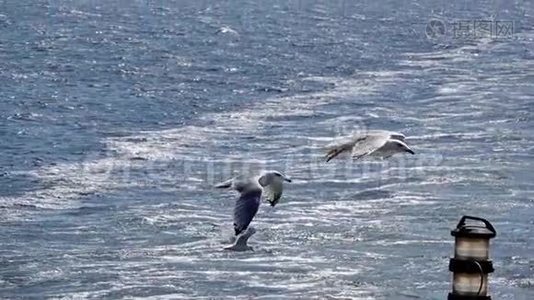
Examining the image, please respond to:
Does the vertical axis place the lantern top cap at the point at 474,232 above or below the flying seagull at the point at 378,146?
above

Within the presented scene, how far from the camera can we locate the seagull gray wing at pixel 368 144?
20688 millimetres

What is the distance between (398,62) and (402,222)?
3483cm

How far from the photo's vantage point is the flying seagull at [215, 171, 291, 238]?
18.2m

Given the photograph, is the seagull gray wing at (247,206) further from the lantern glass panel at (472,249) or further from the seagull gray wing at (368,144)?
the lantern glass panel at (472,249)

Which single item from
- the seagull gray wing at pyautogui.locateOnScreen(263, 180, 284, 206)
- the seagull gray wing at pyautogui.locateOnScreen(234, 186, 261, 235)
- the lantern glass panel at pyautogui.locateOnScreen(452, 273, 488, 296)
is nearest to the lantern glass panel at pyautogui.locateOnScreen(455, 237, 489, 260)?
Answer: the lantern glass panel at pyautogui.locateOnScreen(452, 273, 488, 296)

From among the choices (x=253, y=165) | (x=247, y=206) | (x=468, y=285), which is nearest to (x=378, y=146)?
(x=247, y=206)

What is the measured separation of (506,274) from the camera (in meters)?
20.4

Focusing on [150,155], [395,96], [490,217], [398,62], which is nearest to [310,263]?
[490,217]

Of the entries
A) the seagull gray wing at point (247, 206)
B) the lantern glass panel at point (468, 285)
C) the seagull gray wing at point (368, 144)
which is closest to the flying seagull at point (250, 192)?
the seagull gray wing at point (247, 206)

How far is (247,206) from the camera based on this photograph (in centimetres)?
1811

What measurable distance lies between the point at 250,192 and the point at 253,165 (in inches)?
462

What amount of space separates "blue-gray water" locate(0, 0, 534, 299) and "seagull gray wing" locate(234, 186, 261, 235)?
123 cm

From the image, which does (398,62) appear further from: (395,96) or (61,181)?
(61,181)

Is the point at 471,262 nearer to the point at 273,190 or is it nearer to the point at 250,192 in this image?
the point at 250,192
